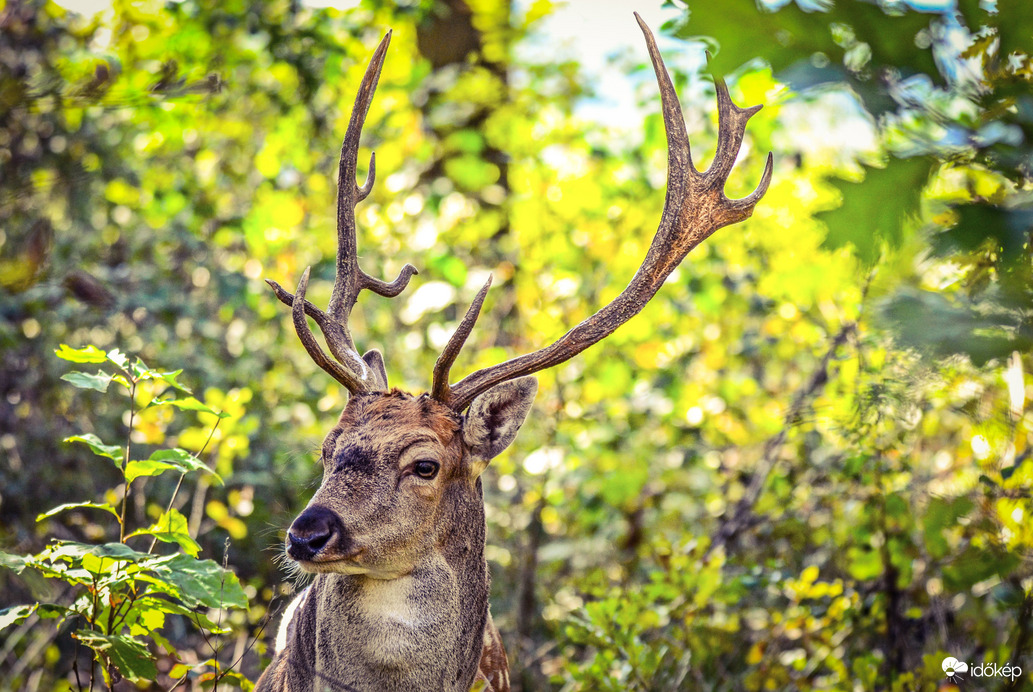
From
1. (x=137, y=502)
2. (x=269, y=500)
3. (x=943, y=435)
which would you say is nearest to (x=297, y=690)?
(x=137, y=502)

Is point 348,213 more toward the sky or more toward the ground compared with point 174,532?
more toward the sky

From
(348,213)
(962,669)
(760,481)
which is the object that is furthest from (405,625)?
(760,481)

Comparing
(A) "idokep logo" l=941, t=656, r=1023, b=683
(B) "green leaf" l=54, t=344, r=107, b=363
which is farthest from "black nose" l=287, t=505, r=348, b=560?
(A) "idokep logo" l=941, t=656, r=1023, b=683

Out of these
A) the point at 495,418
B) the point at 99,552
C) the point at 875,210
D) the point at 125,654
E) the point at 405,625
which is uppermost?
the point at 875,210

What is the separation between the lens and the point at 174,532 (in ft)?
9.80

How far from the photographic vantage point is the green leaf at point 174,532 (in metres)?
2.90

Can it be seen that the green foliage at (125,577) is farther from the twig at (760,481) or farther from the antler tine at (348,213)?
the twig at (760,481)

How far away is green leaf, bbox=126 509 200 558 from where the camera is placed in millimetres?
2902

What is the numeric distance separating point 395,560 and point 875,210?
1941mm

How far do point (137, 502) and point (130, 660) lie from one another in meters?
2.87

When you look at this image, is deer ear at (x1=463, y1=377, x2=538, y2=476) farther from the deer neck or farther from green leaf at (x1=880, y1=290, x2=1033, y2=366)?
green leaf at (x1=880, y1=290, x2=1033, y2=366)

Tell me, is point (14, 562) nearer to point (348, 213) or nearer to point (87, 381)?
point (87, 381)

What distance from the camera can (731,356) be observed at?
22.5ft

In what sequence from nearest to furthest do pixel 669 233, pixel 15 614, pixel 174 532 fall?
A: pixel 15 614 < pixel 174 532 < pixel 669 233
